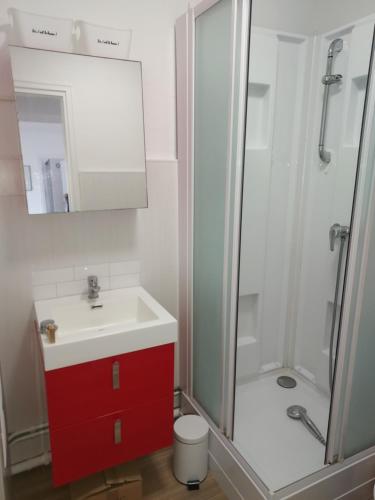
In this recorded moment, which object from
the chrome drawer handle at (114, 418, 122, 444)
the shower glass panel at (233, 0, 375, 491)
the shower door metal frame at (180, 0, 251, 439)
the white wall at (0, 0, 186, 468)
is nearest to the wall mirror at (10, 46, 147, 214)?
the white wall at (0, 0, 186, 468)

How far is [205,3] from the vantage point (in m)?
1.53

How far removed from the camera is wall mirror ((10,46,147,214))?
58.5 inches

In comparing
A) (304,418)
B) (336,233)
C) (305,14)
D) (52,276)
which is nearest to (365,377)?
(304,418)

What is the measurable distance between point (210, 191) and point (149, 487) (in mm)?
1454

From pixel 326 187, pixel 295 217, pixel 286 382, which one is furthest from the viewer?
pixel 286 382

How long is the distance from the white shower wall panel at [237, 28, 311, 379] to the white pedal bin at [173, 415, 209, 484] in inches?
26.5

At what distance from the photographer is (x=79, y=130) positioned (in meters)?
1.58

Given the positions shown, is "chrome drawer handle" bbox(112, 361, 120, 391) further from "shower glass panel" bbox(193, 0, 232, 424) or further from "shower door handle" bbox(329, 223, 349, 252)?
"shower door handle" bbox(329, 223, 349, 252)

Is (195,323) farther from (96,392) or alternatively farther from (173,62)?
(173,62)

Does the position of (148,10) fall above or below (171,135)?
above

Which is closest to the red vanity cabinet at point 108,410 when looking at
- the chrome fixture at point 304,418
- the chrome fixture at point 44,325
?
the chrome fixture at point 44,325

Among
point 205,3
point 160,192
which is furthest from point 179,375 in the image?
point 205,3

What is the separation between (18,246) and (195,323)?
964 millimetres

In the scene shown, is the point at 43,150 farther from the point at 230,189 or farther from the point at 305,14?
the point at 305,14
